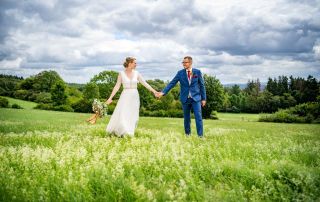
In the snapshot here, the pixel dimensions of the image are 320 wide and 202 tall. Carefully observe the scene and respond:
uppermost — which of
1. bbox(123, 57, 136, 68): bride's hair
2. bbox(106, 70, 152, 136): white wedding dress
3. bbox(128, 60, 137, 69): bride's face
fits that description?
bbox(123, 57, 136, 68): bride's hair

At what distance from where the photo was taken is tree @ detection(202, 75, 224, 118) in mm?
70000

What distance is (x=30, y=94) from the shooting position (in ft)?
249

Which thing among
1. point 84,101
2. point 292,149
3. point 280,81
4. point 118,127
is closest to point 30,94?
point 84,101

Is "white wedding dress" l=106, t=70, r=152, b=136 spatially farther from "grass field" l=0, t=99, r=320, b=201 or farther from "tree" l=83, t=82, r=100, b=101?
"tree" l=83, t=82, r=100, b=101

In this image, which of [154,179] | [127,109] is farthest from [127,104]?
[154,179]

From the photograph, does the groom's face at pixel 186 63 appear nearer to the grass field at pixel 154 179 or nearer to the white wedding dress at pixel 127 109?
the white wedding dress at pixel 127 109

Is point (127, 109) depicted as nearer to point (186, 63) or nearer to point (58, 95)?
point (186, 63)

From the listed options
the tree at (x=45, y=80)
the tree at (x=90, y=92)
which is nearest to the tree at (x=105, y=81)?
the tree at (x=90, y=92)

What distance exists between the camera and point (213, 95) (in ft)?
234

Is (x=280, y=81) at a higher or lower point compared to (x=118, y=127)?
higher

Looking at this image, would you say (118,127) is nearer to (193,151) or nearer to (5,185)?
(193,151)

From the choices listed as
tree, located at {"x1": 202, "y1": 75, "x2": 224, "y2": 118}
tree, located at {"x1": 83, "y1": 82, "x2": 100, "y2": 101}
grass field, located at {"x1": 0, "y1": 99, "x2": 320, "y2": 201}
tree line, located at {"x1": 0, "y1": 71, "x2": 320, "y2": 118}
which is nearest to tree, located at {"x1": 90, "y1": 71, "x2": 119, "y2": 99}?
tree line, located at {"x1": 0, "y1": 71, "x2": 320, "y2": 118}

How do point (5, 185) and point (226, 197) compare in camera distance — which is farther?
point (5, 185)

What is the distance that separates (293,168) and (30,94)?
7670 centimetres
